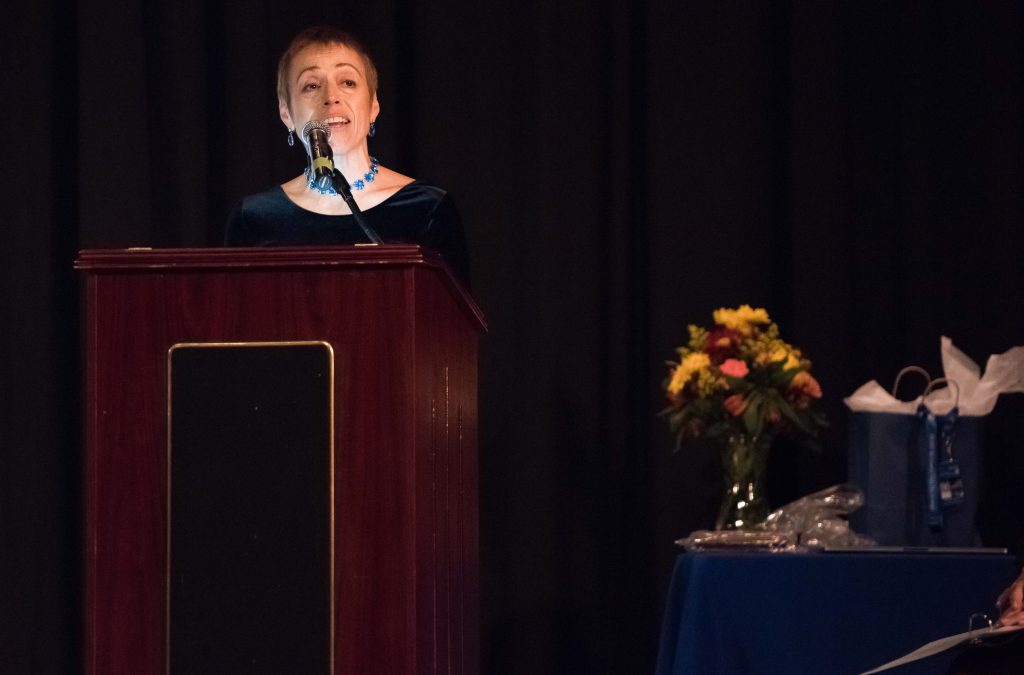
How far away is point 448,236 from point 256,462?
3.37ft

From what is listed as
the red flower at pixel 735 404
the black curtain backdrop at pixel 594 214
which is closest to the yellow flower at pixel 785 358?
the red flower at pixel 735 404

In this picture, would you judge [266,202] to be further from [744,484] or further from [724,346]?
[744,484]

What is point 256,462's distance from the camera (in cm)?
168

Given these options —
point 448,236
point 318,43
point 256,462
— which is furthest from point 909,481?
point 256,462

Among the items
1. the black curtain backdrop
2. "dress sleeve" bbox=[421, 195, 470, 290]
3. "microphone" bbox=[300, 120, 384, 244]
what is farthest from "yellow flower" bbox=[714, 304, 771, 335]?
"microphone" bbox=[300, 120, 384, 244]

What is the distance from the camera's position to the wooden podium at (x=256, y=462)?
5.42ft

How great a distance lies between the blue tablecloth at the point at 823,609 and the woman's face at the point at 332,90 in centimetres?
98

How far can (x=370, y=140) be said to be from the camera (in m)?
3.58

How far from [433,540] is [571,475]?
1.69m

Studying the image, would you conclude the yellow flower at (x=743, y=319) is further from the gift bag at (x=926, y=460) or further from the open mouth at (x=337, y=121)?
the open mouth at (x=337, y=121)

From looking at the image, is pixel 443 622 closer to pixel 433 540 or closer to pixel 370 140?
pixel 433 540

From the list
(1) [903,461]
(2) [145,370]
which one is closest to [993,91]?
(1) [903,461]

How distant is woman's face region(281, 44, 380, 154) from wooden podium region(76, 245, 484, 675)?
94 cm

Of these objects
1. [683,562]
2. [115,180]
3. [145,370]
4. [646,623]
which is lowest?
[646,623]
